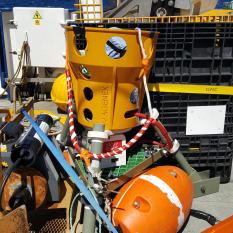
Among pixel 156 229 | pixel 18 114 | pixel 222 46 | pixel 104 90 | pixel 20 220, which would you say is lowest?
pixel 156 229

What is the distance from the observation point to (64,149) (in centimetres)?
243

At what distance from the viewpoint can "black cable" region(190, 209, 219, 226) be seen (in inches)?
88.8

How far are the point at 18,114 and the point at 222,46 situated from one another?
1506mm

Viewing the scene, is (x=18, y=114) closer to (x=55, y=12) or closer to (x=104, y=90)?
(x=104, y=90)

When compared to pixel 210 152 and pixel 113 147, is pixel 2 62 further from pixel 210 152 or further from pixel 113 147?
pixel 210 152

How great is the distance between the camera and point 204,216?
2311 mm

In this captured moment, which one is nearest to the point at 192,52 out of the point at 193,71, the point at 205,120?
the point at 193,71

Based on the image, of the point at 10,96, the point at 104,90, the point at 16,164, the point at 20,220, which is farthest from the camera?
the point at 10,96

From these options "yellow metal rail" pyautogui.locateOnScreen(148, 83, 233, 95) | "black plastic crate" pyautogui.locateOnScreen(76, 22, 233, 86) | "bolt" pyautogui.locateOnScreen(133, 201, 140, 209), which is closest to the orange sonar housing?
"bolt" pyautogui.locateOnScreen(133, 201, 140, 209)

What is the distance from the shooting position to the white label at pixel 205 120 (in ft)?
8.40

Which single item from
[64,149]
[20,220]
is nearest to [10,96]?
[64,149]

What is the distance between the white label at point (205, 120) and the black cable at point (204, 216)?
2.00 feet

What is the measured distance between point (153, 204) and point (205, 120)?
0.96 metres

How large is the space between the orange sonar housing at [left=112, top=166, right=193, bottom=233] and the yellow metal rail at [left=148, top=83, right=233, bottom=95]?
652 millimetres
